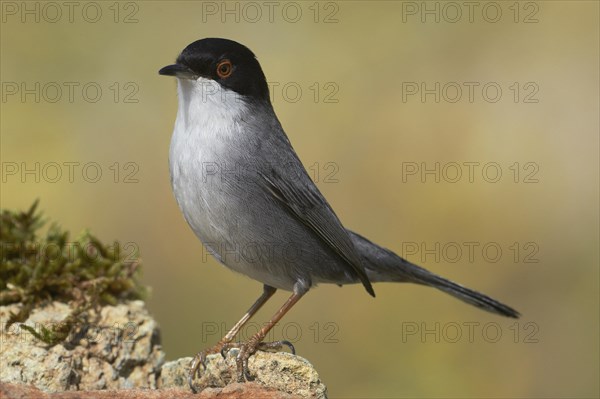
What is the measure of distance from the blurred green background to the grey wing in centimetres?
284

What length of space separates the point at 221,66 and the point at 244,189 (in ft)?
2.95

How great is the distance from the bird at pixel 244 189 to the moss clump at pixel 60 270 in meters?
0.89

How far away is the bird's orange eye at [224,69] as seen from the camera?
584cm

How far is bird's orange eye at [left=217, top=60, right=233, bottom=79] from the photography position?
230 inches

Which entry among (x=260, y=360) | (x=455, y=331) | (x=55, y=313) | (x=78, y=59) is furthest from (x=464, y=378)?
(x=78, y=59)

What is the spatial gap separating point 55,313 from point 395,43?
6.50m

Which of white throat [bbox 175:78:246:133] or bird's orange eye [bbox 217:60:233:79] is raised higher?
bird's orange eye [bbox 217:60:233:79]

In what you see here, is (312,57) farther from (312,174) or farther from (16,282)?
(16,282)
